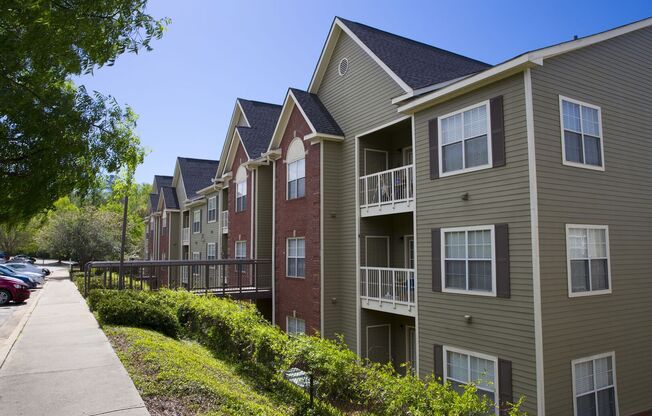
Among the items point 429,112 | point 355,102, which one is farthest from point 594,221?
point 355,102

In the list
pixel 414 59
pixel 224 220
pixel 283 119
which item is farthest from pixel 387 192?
pixel 224 220

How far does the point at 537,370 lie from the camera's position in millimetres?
10359

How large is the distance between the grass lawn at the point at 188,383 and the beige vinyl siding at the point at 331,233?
7280 mm

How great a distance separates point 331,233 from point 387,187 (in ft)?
10.9

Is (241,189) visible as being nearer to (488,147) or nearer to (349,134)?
(349,134)

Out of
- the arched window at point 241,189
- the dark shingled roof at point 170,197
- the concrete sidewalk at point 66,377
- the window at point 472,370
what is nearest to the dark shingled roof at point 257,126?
the arched window at point 241,189

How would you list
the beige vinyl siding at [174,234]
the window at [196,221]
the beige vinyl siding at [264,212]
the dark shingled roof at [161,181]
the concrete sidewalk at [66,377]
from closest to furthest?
the concrete sidewalk at [66,377]
the beige vinyl siding at [264,212]
the window at [196,221]
the beige vinyl siding at [174,234]
the dark shingled roof at [161,181]

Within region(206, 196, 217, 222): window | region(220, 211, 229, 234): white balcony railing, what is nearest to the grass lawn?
region(220, 211, 229, 234): white balcony railing

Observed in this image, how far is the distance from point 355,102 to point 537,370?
1129cm

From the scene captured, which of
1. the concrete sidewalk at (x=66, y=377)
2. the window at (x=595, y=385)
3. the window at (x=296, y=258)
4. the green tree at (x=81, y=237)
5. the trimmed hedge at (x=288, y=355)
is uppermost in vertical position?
the green tree at (x=81, y=237)

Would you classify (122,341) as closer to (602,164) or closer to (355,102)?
(355,102)

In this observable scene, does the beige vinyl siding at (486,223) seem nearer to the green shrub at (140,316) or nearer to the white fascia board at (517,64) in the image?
the white fascia board at (517,64)

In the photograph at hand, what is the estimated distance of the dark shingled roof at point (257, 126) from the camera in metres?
25.6

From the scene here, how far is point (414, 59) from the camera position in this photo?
55.9ft
